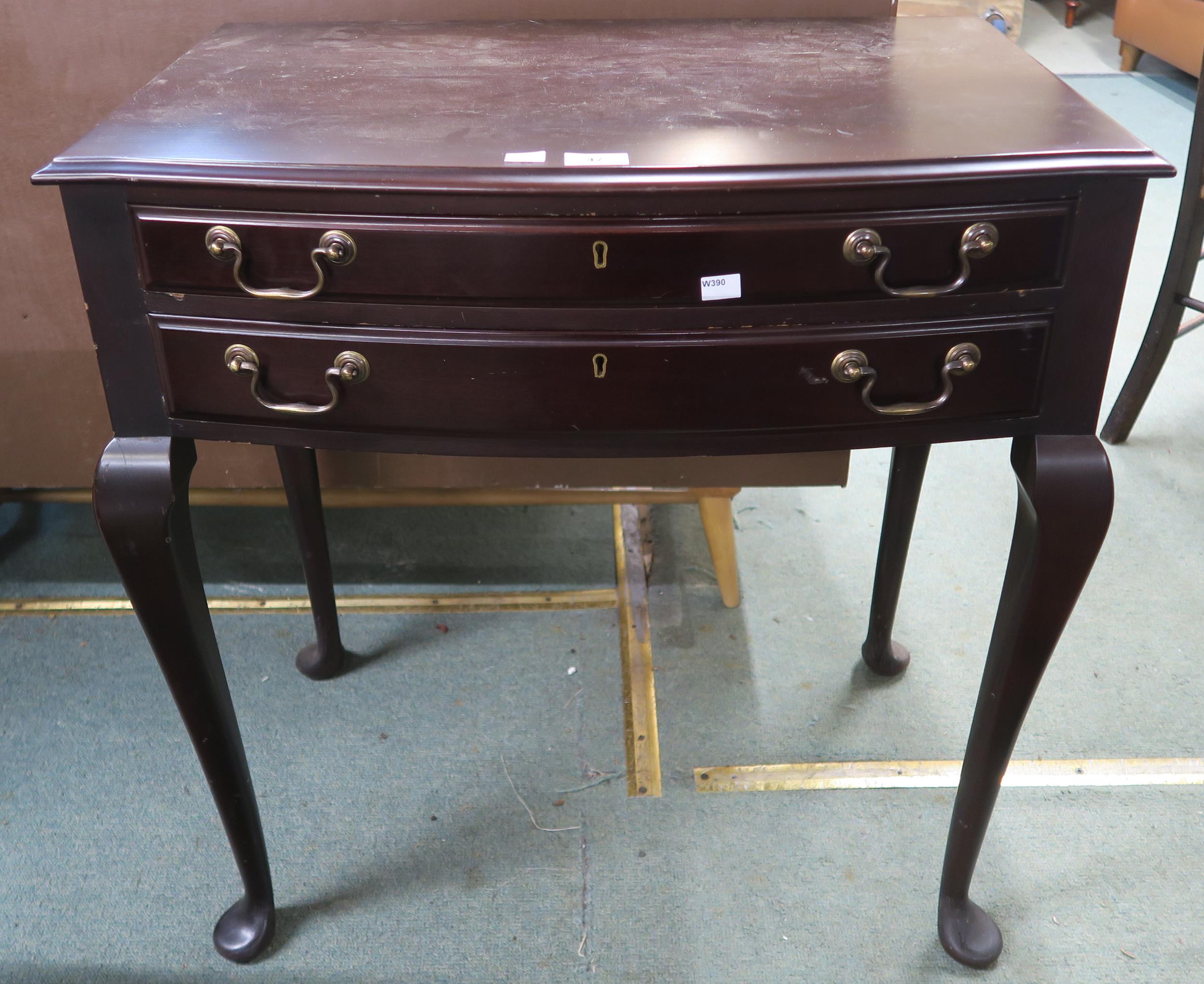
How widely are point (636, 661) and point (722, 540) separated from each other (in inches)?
8.4

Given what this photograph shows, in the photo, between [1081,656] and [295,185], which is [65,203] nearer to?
[295,185]

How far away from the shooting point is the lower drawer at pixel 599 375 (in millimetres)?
780

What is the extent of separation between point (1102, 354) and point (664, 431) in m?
0.34

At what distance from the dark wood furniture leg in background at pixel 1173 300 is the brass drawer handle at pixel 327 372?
4.83 ft

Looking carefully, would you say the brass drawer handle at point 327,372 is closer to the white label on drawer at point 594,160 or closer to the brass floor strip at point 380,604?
the white label on drawer at point 594,160

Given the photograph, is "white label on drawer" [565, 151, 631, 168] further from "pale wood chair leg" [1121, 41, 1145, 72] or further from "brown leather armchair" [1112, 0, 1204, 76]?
"pale wood chair leg" [1121, 41, 1145, 72]

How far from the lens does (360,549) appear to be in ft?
5.49

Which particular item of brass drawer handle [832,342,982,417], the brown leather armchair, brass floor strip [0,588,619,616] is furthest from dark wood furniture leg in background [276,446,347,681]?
the brown leather armchair

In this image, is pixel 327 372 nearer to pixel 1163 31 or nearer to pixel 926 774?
pixel 926 774

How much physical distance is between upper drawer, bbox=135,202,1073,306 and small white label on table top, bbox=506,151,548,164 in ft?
0.13

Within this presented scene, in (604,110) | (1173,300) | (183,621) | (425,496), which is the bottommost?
(425,496)

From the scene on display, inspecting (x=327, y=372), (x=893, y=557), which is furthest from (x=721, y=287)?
(x=893, y=557)

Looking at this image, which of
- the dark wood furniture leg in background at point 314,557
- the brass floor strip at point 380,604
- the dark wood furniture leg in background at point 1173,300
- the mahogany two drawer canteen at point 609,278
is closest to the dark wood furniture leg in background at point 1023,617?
the mahogany two drawer canteen at point 609,278

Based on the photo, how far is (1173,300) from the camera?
1.79 meters
